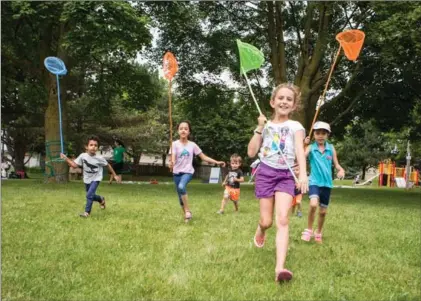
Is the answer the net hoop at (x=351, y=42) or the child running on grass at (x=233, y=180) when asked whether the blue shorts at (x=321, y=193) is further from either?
the net hoop at (x=351, y=42)

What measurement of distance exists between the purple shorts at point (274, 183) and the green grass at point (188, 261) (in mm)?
737

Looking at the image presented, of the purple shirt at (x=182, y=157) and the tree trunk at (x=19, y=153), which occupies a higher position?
the purple shirt at (x=182, y=157)

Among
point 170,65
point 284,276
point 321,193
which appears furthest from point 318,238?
point 170,65

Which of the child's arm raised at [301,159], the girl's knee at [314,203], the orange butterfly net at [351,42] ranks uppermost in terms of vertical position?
the orange butterfly net at [351,42]

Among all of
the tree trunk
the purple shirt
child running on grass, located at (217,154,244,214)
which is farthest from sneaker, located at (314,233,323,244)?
the tree trunk

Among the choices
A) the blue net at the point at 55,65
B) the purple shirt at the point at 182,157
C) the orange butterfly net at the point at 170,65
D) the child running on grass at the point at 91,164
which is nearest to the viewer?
the purple shirt at the point at 182,157

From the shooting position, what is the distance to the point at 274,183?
205 inches

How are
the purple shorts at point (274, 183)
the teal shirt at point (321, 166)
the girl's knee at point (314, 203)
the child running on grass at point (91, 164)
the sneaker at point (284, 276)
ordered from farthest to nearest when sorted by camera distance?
the child running on grass at point (91, 164)
the teal shirt at point (321, 166)
the girl's knee at point (314, 203)
the purple shorts at point (274, 183)
the sneaker at point (284, 276)

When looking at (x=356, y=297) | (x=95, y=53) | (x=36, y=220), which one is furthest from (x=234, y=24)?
(x=356, y=297)

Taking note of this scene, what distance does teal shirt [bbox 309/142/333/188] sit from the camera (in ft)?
22.9

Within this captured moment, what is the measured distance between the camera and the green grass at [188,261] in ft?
13.3

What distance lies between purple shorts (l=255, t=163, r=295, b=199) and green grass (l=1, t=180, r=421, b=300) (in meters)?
0.74

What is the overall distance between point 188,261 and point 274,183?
1.21m

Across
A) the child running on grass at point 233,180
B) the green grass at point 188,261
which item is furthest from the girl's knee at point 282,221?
the child running on grass at point 233,180
